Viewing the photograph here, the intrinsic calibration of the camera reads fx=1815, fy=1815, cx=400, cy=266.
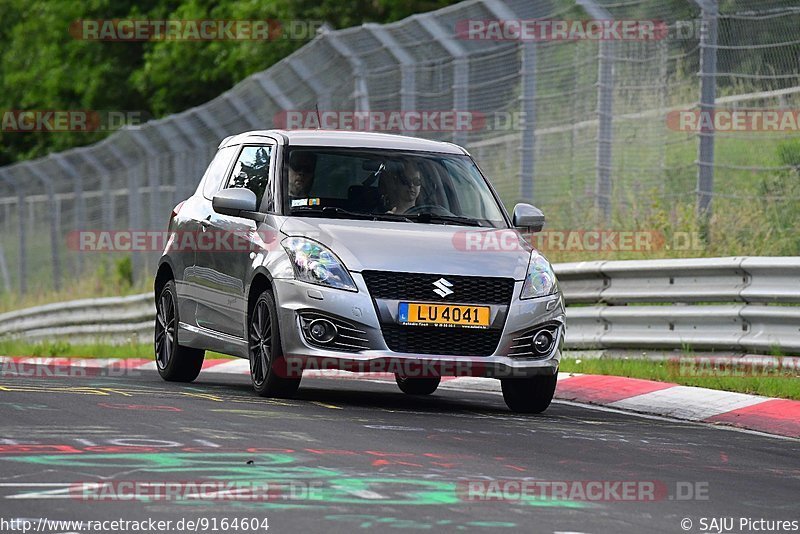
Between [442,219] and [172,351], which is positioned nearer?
[442,219]

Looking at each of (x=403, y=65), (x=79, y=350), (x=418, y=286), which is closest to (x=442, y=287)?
(x=418, y=286)

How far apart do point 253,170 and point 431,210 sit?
1.37 m

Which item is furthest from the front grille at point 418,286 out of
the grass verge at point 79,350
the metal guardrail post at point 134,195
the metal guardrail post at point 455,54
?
the metal guardrail post at point 134,195

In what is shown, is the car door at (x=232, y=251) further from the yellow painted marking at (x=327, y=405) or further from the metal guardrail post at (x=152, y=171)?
the metal guardrail post at (x=152, y=171)

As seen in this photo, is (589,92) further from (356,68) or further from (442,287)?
→ (442,287)

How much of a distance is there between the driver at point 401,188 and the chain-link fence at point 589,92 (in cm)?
423

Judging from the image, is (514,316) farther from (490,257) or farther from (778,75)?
(778,75)

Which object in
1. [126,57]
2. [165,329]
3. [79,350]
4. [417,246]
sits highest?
[126,57]

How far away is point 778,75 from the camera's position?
15.4 meters

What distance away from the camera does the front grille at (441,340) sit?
10797 millimetres

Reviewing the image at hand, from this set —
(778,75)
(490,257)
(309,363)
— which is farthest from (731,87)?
(309,363)

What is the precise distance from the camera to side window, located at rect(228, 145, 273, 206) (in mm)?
12211

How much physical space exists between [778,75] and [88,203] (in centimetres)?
1705

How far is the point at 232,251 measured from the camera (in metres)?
12.0
